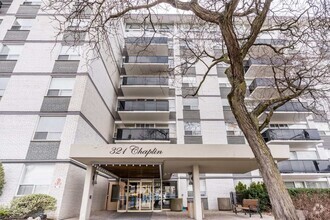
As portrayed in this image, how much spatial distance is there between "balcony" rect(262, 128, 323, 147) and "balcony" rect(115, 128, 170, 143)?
31.7ft

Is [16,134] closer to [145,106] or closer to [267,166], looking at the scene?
[145,106]

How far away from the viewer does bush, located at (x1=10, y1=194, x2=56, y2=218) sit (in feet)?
32.3

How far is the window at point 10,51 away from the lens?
15752mm

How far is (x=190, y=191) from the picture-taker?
18.8 meters

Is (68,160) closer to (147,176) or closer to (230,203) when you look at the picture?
(147,176)

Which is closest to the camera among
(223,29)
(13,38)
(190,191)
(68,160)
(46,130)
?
(223,29)

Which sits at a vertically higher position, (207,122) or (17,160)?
(207,122)

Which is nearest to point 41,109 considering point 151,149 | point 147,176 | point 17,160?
point 17,160

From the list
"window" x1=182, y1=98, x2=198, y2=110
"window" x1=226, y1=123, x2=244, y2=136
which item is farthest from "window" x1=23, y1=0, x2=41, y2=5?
"window" x1=226, y1=123, x2=244, y2=136

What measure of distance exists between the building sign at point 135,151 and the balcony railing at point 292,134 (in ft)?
44.8

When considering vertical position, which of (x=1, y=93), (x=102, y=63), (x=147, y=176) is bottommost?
(x=147, y=176)

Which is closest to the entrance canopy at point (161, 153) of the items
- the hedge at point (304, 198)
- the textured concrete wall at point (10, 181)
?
the hedge at point (304, 198)

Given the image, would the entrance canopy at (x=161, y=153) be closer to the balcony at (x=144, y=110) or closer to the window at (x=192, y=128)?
the window at (x=192, y=128)

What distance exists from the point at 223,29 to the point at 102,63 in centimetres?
1436
